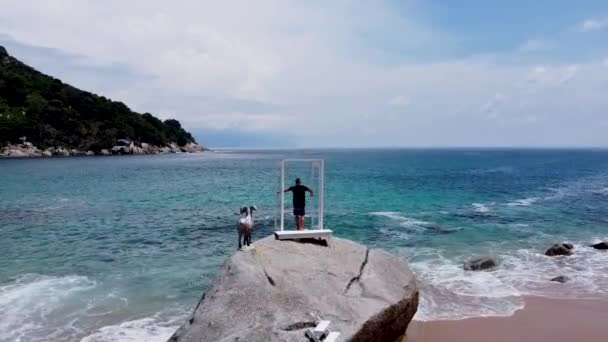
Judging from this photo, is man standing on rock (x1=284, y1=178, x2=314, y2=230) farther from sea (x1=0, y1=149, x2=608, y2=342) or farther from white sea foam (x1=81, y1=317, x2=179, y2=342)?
white sea foam (x1=81, y1=317, x2=179, y2=342)

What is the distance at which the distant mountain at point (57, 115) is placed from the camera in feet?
392

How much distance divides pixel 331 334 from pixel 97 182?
58014 millimetres

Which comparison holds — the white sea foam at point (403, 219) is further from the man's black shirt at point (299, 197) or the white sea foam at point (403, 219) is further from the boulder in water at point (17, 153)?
the boulder in water at point (17, 153)

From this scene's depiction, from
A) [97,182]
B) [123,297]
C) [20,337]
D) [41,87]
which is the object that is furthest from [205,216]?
[41,87]

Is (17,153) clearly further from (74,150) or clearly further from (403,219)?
(403,219)

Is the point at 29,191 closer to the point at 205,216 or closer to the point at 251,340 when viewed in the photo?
the point at 205,216

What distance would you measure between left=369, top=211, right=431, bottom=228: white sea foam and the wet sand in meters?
15.6

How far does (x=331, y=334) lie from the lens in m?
9.17

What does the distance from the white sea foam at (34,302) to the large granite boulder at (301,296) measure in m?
7.16

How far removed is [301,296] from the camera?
405 inches

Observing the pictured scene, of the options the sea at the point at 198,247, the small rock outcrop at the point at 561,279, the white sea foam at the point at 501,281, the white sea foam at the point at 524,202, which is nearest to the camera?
the sea at the point at 198,247

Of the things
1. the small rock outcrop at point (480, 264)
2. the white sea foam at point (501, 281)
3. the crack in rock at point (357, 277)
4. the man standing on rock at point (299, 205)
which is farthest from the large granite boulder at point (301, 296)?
the small rock outcrop at point (480, 264)

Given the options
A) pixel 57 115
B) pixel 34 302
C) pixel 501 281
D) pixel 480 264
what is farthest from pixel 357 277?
pixel 57 115

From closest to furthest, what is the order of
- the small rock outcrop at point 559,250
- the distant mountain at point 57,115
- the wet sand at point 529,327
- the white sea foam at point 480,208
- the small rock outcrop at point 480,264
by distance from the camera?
the wet sand at point 529,327 < the small rock outcrop at point 480,264 < the small rock outcrop at point 559,250 < the white sea foam at point 480,208 < the distant mountain at point 57,115
